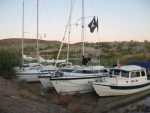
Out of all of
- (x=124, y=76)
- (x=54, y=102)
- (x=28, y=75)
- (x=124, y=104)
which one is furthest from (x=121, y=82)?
(x=28, y=75)

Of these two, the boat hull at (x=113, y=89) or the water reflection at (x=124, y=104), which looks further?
the boat hull at (x=113, y=89)

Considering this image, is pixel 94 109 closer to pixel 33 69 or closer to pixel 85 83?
pixel 85 83

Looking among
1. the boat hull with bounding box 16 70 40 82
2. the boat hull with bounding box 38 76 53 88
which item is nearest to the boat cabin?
the boat hull with bounding box 38 76 53 88

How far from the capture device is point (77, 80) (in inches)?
766

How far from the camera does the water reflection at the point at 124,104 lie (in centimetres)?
1589

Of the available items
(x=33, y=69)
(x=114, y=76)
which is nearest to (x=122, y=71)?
(x=114, y=76)

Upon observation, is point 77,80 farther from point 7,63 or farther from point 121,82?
point 7,63

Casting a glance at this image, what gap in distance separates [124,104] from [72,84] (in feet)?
13.9

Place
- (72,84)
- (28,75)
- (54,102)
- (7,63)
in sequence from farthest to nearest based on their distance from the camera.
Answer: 1. (28,75)
2. (7,63)
3. (72,84)
4. (54,102)

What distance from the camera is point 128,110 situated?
52.4 feet

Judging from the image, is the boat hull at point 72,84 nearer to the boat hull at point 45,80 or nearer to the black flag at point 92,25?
the boat hull at point 45,80

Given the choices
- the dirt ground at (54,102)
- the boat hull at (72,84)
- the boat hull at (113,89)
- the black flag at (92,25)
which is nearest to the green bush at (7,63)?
the dirt ground at (54,102)

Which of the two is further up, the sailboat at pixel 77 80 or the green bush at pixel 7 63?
the green bush at pixel 7 63

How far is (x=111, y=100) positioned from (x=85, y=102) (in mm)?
2143
